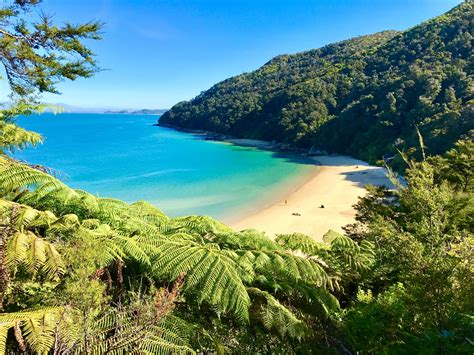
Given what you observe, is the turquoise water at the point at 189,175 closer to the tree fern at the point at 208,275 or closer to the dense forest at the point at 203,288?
the dense forest at the point at 203,288

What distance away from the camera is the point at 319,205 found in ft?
90.8

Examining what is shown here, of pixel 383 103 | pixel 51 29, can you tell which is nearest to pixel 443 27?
pixel 383 103

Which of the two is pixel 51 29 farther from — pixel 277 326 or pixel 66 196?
pixel 277 326

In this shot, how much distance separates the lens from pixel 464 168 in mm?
10141

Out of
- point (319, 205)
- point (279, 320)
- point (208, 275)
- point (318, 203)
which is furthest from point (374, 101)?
point (208, 275)

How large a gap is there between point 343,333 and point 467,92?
56.8 meters

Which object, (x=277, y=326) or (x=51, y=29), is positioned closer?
(x=277, y=326)

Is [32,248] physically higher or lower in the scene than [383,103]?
lower

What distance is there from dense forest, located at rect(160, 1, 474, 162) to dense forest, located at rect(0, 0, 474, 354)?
35885mm

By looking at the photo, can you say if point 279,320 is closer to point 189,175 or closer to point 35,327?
point 35,327

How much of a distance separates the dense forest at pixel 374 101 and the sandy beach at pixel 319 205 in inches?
287

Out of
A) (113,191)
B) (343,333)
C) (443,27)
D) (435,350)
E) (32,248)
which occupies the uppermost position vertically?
(443,27)

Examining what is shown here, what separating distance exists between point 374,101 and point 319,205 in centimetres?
4199

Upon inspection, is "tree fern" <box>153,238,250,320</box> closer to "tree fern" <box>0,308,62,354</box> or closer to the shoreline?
"tree fern" <box>0,308,62,354</box>
